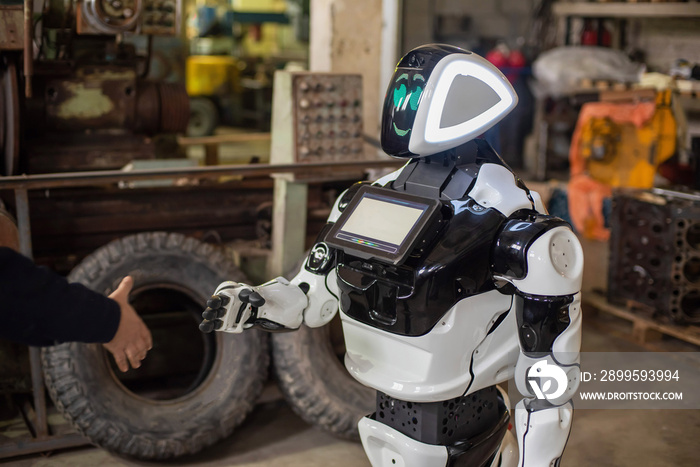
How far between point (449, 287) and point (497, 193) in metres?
0.29

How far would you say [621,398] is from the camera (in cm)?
395

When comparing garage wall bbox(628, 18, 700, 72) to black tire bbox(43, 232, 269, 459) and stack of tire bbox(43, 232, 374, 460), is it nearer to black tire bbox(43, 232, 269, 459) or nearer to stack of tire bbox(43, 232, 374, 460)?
stack of tire bbox(43, 232, 374, 460)

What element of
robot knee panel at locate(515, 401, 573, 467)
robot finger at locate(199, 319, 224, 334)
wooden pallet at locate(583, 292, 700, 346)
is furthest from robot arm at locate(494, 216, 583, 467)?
wooden pallet at locate(583, 292, 700, 346)

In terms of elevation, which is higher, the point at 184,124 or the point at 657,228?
the point at 184,124

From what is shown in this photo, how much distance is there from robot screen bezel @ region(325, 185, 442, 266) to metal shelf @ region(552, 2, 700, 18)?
4.56 metres

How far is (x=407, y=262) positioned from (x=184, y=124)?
104 inches

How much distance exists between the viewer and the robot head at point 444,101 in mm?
2047

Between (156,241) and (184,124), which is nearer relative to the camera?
(156,241)

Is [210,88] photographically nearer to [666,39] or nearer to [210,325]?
[666,39]

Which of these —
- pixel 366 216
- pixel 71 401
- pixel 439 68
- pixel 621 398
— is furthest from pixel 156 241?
pixel 621 398

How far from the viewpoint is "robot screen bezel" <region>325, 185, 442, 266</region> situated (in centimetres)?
195

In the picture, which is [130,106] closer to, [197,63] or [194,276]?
[194,276]

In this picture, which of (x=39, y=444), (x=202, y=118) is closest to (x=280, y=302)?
(x=39, y=444)

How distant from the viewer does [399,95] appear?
2.12 m
